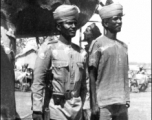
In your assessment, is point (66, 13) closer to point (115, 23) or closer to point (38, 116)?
point (115, 23)

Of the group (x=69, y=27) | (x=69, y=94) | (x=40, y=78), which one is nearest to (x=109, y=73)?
(x=69, y=94)

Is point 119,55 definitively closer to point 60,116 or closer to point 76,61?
point 76,61

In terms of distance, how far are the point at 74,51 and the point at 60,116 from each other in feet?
2.55

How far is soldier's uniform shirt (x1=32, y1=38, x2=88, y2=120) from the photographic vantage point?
14.3ft

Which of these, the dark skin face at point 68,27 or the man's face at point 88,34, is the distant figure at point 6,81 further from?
the man's face at point 88,34

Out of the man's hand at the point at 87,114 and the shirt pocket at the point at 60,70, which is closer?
the shirt pocket at the point at 60,70

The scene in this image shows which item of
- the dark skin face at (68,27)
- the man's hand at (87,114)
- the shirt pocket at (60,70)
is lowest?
the man's hand at (87,114)

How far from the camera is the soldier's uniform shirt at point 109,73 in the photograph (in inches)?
193

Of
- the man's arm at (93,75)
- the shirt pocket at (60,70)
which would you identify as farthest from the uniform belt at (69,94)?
the man's arm at (93,75)

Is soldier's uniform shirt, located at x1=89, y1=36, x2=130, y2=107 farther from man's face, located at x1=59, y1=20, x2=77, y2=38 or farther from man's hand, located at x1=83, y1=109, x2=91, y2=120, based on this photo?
man's face, located at x1=59, y1=20, x2=77, y2=38

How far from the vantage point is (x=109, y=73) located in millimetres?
4934

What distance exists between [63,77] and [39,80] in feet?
0.90

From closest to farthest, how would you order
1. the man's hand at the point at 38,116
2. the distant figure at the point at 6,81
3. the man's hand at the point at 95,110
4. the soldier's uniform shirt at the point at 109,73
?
the distant figure at the point at 6,81 → the man's hand at the point at 38,116 → the man's hand at the point at 95,110 → the soldier's uniform shirt at the point at 109,73

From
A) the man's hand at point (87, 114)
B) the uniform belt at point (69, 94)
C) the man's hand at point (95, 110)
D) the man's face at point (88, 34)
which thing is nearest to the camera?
the uniform belt at point (69, 94)
